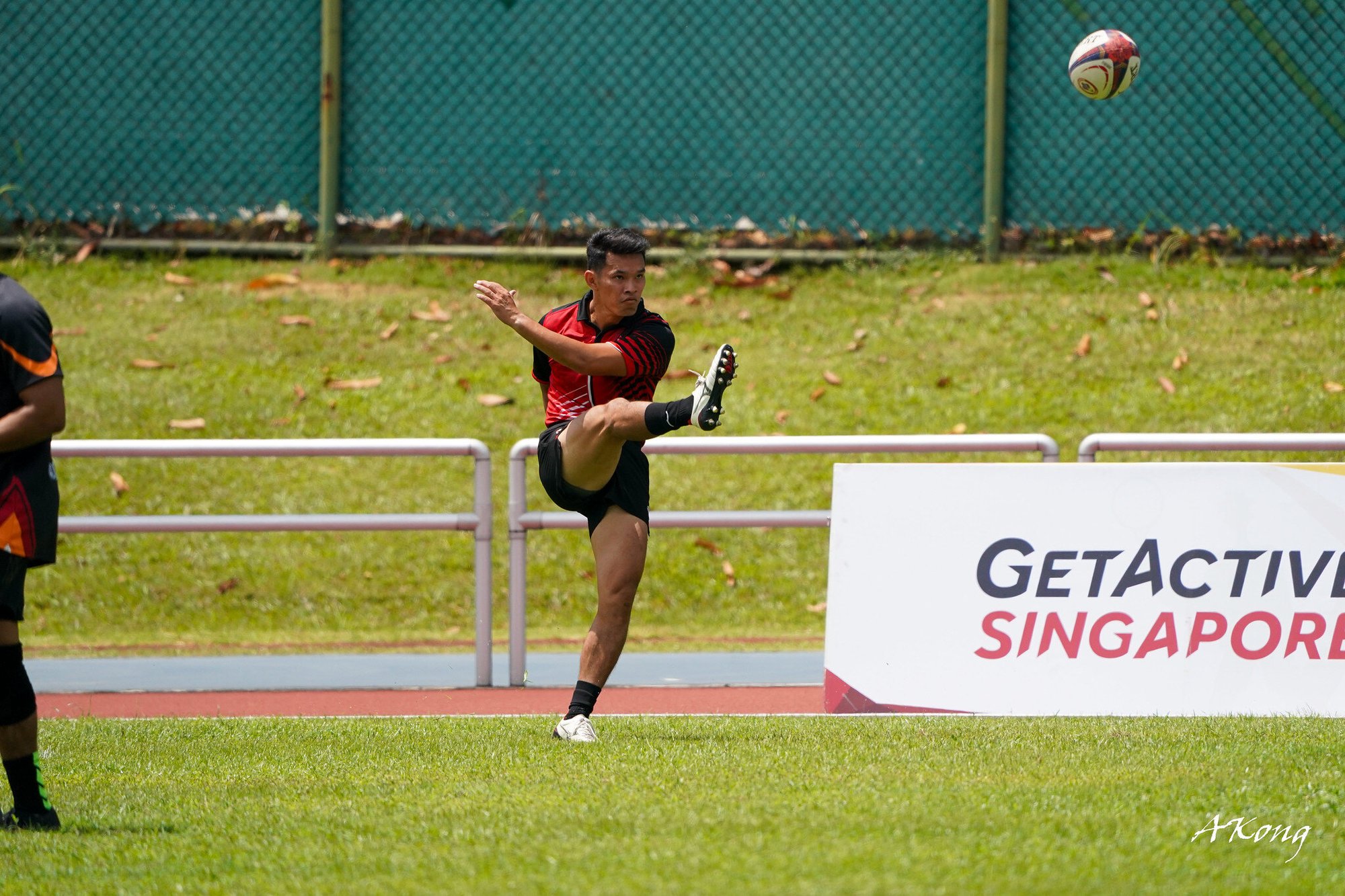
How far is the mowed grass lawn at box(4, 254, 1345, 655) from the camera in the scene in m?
9.21

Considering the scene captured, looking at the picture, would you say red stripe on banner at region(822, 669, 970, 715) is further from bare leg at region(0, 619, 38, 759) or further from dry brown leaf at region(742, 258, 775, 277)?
dry brown leaf at region(742, 258, 775, 277)

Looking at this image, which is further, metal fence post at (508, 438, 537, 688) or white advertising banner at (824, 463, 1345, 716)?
metal fence post at (508, 438, 537, 688)

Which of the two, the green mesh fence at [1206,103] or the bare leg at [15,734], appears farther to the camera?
the green mesh fence at [1206,103]

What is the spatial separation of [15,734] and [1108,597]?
4188 mm

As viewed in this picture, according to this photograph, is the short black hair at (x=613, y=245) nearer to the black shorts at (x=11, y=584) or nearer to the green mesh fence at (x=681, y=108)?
the black shorts at (x=11, y=584)

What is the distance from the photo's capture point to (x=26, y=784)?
418cm

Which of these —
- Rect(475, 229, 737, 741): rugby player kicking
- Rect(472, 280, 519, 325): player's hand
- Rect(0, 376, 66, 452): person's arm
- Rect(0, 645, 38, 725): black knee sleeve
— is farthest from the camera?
Rect(475, 229, 737, 741): rugby player kicking

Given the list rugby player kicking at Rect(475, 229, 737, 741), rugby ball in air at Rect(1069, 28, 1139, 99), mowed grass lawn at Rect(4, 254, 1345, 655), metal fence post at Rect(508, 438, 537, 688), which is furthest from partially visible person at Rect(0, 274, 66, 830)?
rugby ball in air at Rect(1069, 28, 1139, 99)

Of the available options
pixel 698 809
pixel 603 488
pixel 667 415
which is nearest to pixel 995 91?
pixel 603 488

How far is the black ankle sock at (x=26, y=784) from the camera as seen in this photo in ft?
13.7

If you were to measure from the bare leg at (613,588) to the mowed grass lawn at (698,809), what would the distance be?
0.92 feet

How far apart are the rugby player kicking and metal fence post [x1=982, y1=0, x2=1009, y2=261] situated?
264 inches

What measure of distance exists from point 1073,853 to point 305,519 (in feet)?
15.9

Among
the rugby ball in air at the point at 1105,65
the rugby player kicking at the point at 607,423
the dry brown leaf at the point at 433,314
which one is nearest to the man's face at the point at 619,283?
the rugby player kicking at the point at 607,423
